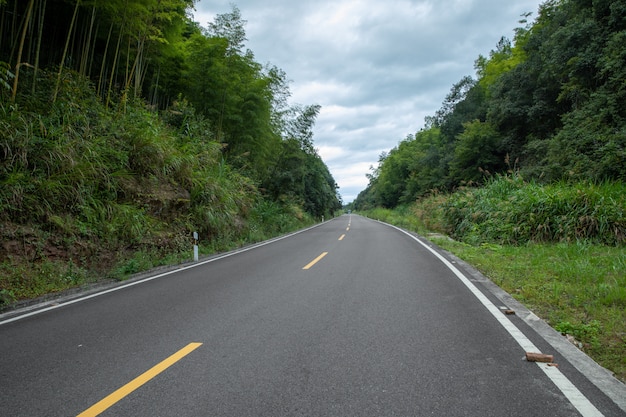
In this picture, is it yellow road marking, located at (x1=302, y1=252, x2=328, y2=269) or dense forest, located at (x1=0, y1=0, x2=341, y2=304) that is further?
yellow road marking, located at (x1=302, y1=252, x2=328, y2=269)

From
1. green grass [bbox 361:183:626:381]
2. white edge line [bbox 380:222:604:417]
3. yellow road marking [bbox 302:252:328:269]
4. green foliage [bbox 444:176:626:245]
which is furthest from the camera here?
green foliage [bbox 444:176:626:245]

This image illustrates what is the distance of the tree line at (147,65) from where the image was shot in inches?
326

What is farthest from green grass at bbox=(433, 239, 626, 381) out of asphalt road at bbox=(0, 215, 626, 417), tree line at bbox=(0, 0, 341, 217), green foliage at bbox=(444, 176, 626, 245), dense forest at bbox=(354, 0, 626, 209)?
tree line at bbox=(0, 0, 341, 217)

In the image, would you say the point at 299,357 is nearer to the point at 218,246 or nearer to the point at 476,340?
the point at 476,340

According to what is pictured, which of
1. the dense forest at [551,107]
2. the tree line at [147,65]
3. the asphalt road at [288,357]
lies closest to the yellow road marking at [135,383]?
the asphalt road at [288,357]

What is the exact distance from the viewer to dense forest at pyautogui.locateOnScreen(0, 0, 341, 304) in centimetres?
664

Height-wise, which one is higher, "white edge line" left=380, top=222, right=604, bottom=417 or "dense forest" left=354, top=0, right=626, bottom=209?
"dense forest" left=354, top=0, right=626, bottom=209

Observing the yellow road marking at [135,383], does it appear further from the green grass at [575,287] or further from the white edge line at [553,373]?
the green grass at [575,287]

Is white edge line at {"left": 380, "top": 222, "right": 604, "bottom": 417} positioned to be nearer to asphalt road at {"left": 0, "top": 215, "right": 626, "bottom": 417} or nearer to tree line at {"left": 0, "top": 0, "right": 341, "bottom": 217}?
asphalt road at {"left": 0, "top": 215, "right": 626, "bottom": 417}

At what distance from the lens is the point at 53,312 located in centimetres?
471

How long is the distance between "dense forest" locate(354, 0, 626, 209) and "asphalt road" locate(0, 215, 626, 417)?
10.6 m

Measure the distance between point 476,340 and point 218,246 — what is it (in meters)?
9.20

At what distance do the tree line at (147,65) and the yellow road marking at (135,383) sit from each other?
5.63 m

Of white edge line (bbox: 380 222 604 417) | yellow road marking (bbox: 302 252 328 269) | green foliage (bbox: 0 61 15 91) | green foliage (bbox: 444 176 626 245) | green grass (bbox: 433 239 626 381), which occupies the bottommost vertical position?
yellow road marking (bbox: 302 252 328 269)
